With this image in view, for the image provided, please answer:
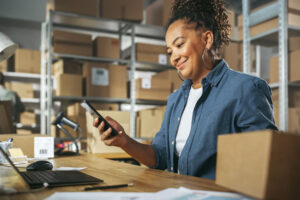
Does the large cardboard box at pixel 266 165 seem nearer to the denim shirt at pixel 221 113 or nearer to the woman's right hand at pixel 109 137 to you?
the denim shirt at pixel 221 113

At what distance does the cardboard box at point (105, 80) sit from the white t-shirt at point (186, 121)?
2.35 meters

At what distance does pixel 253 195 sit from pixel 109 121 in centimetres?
72

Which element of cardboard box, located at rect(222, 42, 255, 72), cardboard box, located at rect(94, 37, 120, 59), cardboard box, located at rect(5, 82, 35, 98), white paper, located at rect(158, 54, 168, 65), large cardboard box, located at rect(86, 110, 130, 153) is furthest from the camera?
cardboard box, located at rect(5, 82, 35, 98)

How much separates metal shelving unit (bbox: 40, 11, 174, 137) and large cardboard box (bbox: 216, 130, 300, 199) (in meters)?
3.01

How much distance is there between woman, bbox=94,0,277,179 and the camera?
1.06 meters

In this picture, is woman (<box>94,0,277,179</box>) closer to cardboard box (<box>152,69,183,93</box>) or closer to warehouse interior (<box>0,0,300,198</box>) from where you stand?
warehouse interior (<box>0,0,300,198</box>)

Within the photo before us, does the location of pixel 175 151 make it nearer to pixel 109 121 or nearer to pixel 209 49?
pixel 109 121

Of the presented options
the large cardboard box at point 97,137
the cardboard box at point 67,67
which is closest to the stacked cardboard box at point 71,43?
the cardboard box at point 67,67

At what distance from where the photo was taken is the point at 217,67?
121 cm

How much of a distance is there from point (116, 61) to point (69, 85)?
2.13 feet

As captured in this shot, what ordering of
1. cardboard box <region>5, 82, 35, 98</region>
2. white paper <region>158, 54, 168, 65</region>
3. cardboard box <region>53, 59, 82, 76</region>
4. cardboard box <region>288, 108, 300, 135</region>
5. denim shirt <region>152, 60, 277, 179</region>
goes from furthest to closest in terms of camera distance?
cardboard box <region>5, 82, 35, 98</region> < white paper <region>158, 54, 168, 65</region> < cardboard box <region>53, 59, 82, 76</region> < cardboard box <region>288, 108, 300, 135</region> < denim shirt <region>152, 60, 277, 179</region>

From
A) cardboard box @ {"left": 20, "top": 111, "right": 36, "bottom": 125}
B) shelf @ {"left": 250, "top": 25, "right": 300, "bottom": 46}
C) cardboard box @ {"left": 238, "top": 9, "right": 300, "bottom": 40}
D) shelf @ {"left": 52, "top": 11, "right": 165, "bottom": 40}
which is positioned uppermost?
shelf @ {"left": 52, "top": 11, "right": 165, "bottom": 40}

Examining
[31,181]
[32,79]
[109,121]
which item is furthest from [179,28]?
[32,79]

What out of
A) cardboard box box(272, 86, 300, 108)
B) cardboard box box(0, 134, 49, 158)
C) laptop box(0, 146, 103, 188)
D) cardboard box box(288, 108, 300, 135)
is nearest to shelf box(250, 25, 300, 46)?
cardboard box box(272, 86, 300, 108)
